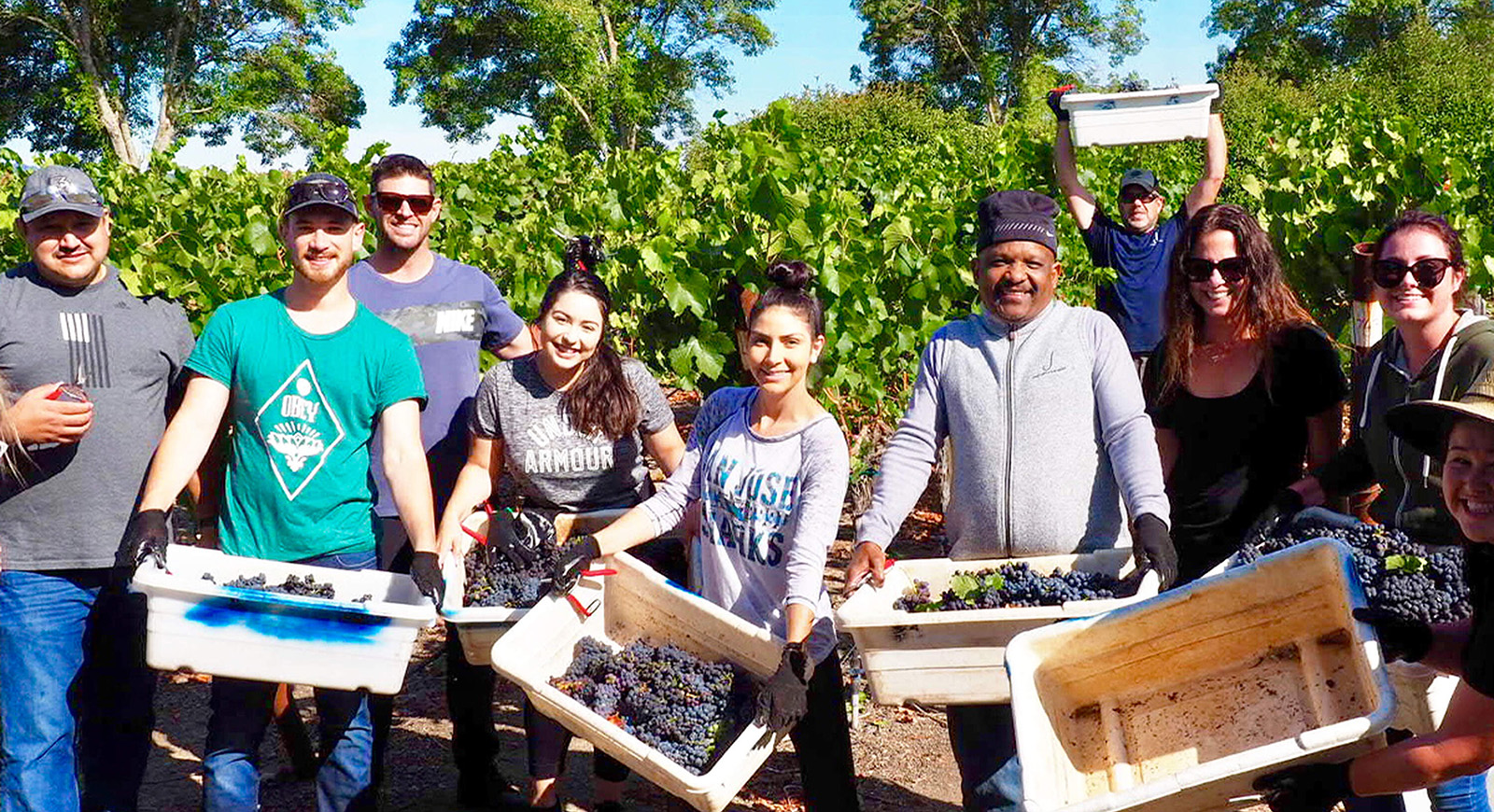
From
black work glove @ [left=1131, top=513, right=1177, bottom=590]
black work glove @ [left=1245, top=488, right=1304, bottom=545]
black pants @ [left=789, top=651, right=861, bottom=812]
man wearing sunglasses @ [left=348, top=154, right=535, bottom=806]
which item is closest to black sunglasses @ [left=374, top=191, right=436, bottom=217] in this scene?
man wearing sunglasses @ [left=348, top=154, right=535, bottom=806]

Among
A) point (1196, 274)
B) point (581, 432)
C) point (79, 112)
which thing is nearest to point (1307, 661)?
point (1196, 274)

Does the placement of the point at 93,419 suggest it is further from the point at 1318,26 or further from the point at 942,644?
the point at 1318,26

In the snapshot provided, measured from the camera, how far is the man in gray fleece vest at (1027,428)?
294cm

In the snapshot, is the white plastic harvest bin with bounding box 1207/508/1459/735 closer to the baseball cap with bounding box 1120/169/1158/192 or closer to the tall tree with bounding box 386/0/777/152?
the baseball cap with bounding box 1120/169/1158/192

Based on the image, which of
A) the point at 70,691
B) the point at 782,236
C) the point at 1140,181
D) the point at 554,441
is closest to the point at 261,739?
the point at 70,691

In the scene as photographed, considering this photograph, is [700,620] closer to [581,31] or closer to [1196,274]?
[1196,274]

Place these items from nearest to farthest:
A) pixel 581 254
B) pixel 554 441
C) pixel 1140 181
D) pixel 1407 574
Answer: pixel 1407 574
pixel 554 441
pixel 581 254
pixel 1140 181

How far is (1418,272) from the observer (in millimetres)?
2863

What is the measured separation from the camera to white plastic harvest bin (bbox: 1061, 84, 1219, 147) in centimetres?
498

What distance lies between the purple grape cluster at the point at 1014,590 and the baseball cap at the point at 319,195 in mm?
1556

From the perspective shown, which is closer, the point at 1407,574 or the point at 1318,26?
the point at 1407,574

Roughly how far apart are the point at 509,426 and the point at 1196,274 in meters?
1.74

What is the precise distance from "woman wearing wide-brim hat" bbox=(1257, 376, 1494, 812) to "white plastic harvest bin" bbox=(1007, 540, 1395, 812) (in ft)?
0.84

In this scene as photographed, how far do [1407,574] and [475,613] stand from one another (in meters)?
1.94
